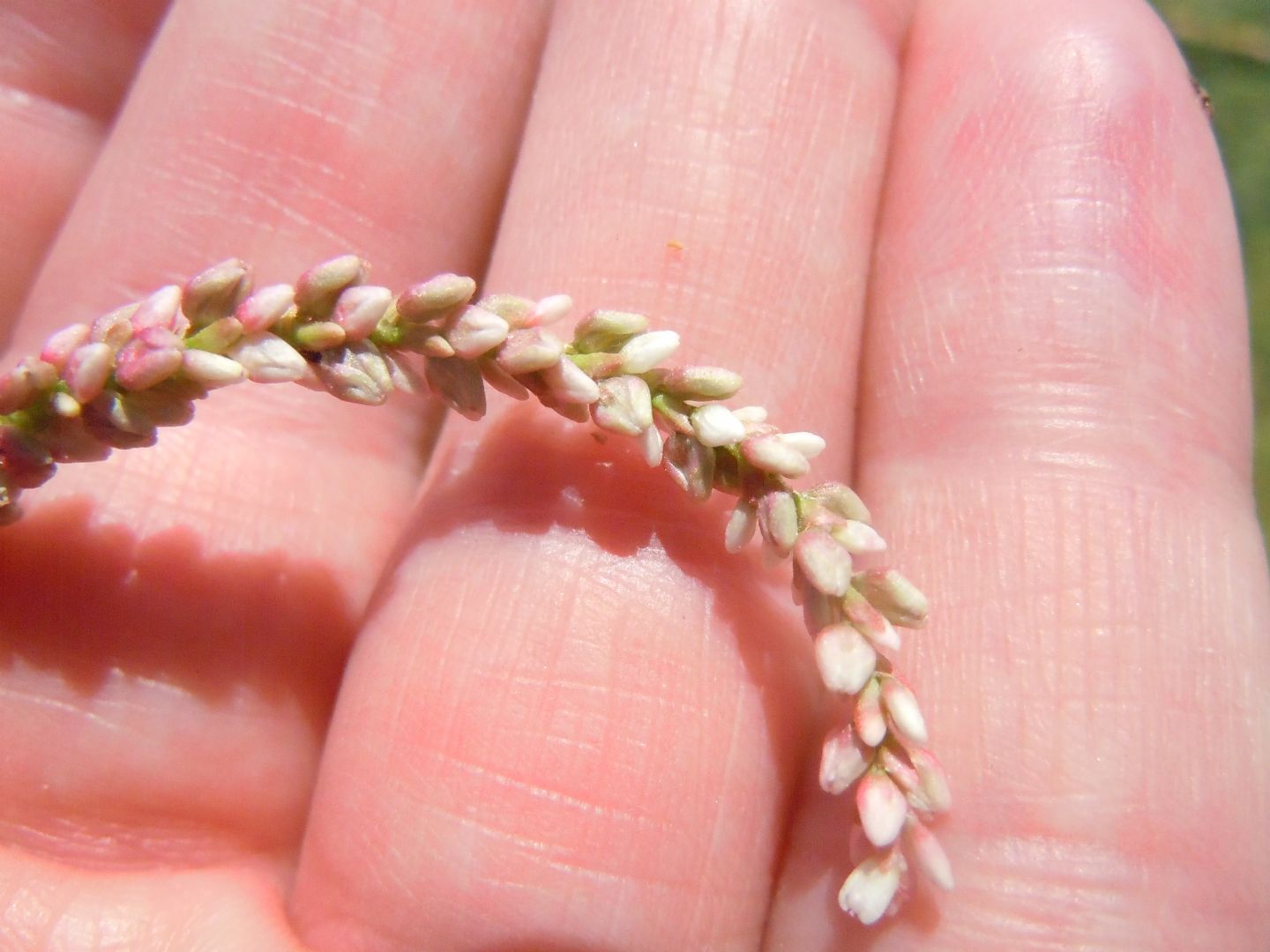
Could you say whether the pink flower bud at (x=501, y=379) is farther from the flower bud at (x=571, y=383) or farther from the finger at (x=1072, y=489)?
the finger at (x=1072, y=489)

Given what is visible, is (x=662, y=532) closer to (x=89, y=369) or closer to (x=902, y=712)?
(x=902, y=712)

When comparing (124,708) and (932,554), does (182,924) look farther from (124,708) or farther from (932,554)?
(932,554)

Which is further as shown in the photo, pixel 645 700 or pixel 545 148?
pixel 545 148

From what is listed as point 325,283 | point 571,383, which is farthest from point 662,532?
point 325,283

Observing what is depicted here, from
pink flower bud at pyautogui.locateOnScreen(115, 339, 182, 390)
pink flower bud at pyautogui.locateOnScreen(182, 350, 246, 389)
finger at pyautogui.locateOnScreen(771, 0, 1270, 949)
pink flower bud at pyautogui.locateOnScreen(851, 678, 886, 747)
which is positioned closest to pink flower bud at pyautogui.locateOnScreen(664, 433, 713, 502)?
pink flower bud at pyautogui.locateOnScreen(851, 678, 886, 747)

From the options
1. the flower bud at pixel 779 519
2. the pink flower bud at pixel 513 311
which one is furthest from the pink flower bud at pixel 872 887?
the pink flower bud at pixel 513 311

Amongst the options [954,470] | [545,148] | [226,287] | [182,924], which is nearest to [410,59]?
[545,148]

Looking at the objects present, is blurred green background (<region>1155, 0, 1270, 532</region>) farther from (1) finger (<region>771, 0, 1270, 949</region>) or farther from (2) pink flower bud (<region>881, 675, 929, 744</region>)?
(2) pink flower bud (<region>881, 675, 929, 744</region>)
